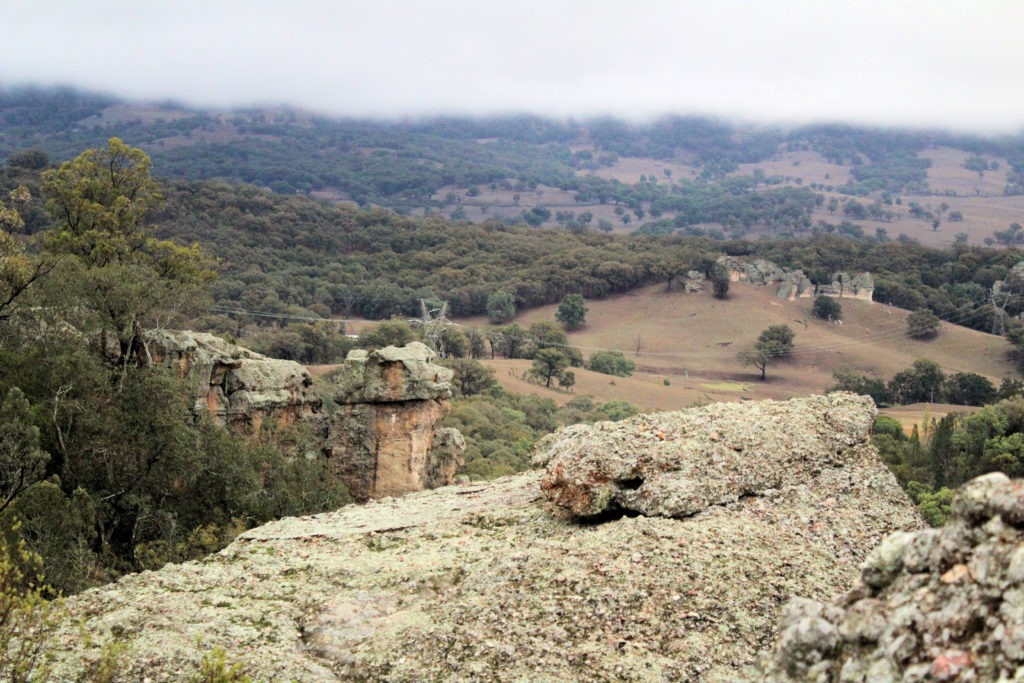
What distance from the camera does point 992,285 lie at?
96500mm

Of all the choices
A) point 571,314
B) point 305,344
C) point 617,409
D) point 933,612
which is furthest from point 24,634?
point 571,314

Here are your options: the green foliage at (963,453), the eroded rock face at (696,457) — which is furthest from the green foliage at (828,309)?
the eroded rock face at (696,457)

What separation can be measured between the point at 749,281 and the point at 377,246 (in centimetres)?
4774

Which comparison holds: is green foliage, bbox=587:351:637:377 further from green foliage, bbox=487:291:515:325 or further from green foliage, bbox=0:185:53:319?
green foliage, bbox=0:185:53:319

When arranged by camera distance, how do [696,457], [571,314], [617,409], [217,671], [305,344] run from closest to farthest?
[217,671] → [696,457] → [617,409] → [305,344] → [571,314]

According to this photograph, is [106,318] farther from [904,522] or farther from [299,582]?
[904,522]

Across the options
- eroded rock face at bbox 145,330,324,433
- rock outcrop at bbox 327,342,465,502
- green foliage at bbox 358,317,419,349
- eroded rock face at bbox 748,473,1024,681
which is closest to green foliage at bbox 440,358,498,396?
green foliage at bbox 358,317,419,349

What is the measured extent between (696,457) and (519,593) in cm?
365

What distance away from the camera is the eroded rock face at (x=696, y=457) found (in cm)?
1187

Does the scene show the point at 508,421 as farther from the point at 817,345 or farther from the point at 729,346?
the point at 817,345

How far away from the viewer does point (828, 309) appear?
3570 inches

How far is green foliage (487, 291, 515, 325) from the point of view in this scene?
9125 cm

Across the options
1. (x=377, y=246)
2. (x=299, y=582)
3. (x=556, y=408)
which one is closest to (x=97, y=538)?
(x=299, y=582)

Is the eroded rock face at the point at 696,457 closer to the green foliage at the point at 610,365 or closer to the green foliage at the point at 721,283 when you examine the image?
the green foliage at the point at 610,365
